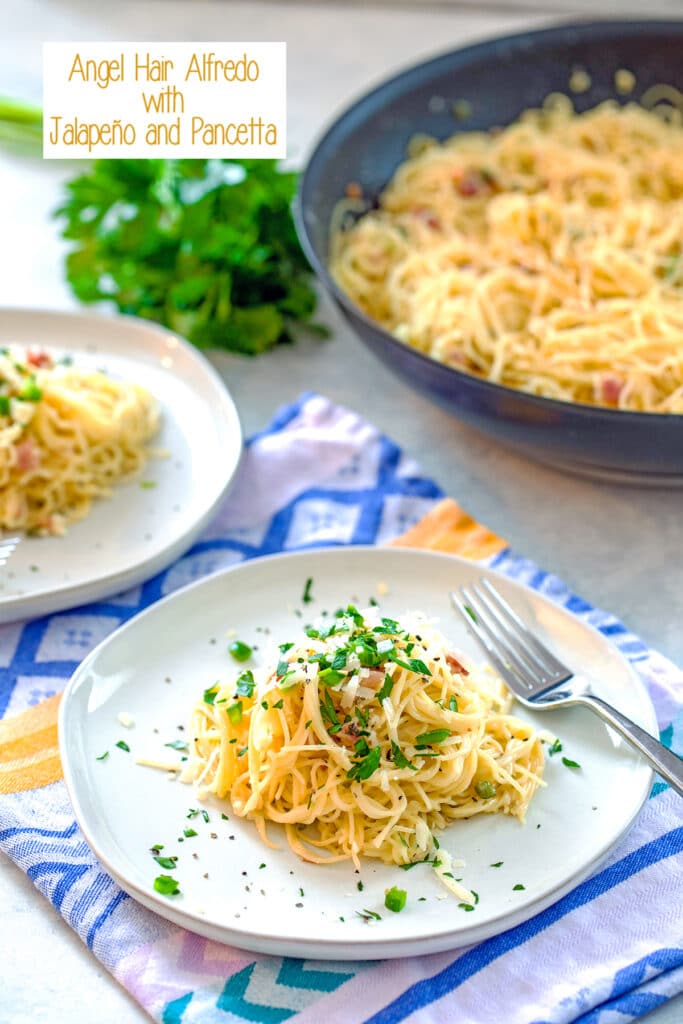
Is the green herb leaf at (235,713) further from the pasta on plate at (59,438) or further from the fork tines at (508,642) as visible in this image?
the pasta on plate at (59,438)

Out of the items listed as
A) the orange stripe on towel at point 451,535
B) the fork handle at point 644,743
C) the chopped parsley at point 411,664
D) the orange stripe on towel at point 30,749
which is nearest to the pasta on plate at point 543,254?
the orange stripe on towel at point 451,535

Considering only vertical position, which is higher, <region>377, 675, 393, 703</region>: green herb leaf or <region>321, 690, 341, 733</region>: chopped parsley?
<region>377, 675, 393, 703</region>: green herb leaf

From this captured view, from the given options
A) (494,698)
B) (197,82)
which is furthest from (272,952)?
(197,82)

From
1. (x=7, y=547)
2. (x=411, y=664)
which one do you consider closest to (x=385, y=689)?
(x=411, y=664)

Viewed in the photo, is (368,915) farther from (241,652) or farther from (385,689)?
(241,652)

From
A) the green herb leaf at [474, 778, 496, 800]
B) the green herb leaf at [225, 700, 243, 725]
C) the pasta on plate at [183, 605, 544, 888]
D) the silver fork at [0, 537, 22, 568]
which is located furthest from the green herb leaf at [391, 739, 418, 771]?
the silver fork at [0, 537, 22, 568]

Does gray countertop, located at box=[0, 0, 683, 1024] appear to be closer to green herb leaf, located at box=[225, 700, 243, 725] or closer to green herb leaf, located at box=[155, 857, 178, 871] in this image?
green herb leaf, located at box=[155, 857, 178, 871]

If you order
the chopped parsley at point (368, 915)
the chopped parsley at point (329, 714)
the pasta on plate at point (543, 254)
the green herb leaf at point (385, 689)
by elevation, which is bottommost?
the chopped parsley at point (368, 915)
